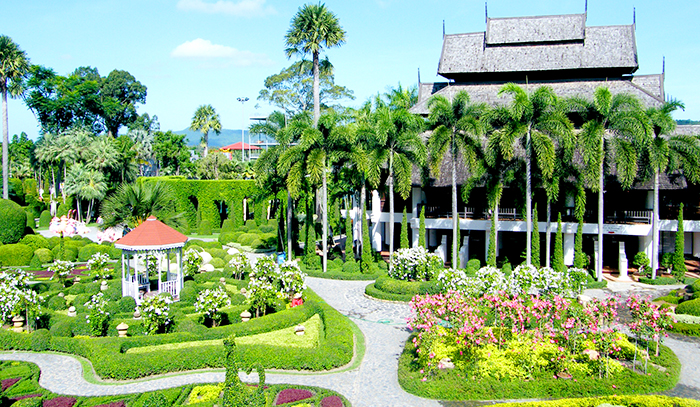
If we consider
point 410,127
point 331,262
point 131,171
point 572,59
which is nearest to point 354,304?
point 331,262

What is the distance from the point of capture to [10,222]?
1369 inches

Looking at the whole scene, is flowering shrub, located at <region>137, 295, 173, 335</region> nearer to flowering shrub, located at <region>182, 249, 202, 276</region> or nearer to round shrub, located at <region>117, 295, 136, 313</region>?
round shrub, located at <region>117, 295, 136, 313</region>

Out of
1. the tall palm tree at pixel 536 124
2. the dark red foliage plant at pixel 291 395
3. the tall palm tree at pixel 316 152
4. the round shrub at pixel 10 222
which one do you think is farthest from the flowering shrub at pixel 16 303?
the tall palm tree at pixel 536 124

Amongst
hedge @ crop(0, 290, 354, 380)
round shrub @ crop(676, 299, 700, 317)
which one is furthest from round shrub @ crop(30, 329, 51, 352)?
round shrub @ crop(676, 299, 700, 317)

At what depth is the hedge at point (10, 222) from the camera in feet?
113

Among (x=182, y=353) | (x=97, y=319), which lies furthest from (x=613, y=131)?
(x=97, y=319)

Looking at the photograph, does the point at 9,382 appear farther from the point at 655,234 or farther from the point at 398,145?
the point at 655,234

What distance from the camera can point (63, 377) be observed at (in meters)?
17.2

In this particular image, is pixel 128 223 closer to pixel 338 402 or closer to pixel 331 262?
pixel 331 262

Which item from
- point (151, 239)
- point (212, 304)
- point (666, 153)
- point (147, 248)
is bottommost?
point (212, 304)

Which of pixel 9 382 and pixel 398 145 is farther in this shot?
pixel 398 145

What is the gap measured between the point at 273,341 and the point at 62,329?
293 inches

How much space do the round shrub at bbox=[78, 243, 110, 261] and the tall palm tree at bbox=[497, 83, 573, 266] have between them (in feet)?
84.3

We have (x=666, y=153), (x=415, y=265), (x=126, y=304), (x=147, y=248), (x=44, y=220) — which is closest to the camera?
(x=126, y=304)
